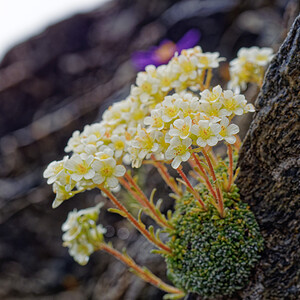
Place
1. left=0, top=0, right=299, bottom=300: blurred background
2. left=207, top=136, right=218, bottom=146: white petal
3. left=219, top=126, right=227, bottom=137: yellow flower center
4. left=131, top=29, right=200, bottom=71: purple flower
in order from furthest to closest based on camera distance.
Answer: left=131, top=29, right=200, bottom=71: purple flower → left=0, top=0, right=299, bottom=300: blurred background → left=219, top=126, right=227, bottom=137: yellow flower center → left=207, top=136, right=218, bottom=146: white petal

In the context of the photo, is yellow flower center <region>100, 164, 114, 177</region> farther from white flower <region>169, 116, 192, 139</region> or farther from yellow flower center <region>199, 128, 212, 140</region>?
yellow flower center <region>199, 128, 212, 140</region>

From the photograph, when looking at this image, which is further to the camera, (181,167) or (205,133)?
(181,167)

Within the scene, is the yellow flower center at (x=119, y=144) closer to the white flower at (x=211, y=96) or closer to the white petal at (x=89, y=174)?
the white petal at (x=89, y=174)

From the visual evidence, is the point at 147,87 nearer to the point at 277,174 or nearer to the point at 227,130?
the point at 227,130

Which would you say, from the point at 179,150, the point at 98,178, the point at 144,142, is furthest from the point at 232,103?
the point at 98,178

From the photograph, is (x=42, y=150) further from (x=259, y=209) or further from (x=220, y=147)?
(x=259, y=209)

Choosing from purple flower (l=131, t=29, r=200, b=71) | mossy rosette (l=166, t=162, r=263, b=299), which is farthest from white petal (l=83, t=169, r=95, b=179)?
purple flower (l=131, t=29, r=200, b=71)
